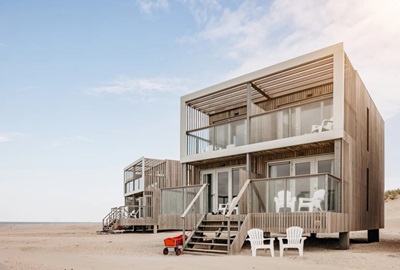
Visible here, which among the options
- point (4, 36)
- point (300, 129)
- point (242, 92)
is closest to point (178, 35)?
point (242, 92)

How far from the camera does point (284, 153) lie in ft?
56.0

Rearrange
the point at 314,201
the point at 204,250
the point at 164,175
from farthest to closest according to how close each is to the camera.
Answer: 1. the point at 164,175
2. the point at 204,250
3. the point at 314,201

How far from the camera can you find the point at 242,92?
59.9ft

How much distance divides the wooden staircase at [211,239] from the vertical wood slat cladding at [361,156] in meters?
4.10

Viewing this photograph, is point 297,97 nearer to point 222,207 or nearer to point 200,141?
Result: point 200,141

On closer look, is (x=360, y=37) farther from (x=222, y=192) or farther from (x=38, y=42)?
(x=38, y=42)

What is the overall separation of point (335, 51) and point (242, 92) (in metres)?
4.72

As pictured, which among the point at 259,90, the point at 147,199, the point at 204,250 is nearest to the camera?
the point at 204,250

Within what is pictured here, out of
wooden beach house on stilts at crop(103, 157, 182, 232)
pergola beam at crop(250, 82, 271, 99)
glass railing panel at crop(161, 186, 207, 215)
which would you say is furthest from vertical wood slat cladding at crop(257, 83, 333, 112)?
wooden beach house on stilts at crop(103, 157, 182, 232)

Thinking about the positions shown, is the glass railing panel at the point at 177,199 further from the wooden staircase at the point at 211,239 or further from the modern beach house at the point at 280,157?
the wooden staircase at the point at 211,239

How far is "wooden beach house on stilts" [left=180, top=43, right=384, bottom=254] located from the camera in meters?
13.6

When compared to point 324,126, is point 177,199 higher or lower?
lower

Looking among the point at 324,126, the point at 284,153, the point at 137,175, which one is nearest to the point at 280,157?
the point at 284,153

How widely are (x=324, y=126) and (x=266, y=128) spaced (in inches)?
94.1
